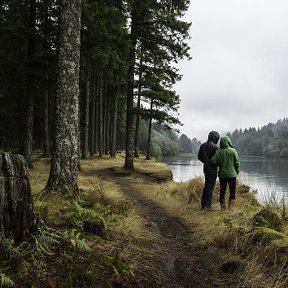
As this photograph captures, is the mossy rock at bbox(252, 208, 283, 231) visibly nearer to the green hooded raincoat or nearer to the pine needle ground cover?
the pine needle ground cover

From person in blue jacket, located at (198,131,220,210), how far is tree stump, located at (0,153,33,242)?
614 centimetres

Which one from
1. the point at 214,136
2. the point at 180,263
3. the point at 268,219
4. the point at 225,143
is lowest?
the point at 180,263

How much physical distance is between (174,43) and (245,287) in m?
16.7

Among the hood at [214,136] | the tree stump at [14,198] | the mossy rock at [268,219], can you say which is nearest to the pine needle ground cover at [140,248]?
the mossy rock at [268,219]

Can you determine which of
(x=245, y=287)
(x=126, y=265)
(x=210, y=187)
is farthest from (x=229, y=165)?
(x=126, y=265)

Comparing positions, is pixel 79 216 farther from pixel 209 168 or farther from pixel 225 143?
pixel 225 143

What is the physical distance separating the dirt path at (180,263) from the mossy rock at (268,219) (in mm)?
1010

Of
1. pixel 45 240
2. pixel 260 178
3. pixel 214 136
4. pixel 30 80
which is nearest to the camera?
pixel 45 240

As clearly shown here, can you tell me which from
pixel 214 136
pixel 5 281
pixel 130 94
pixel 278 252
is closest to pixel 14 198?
pixel 5 281

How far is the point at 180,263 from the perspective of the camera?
532 centimetres

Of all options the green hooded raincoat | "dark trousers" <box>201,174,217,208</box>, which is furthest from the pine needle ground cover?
the green hooded raincoat

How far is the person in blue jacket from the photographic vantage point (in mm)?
9516

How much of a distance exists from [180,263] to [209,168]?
473cm

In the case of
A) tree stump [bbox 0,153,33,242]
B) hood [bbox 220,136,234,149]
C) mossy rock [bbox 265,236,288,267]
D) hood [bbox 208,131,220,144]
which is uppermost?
hood [bbox 208,131,220,144]
